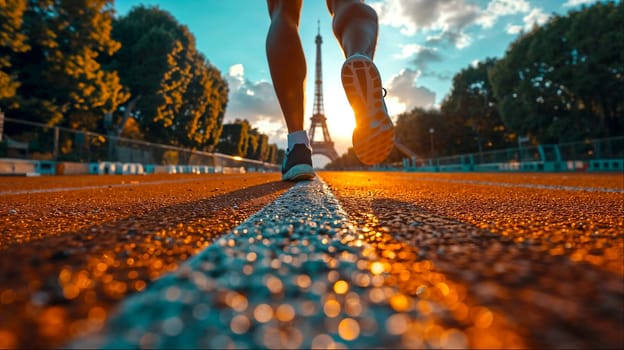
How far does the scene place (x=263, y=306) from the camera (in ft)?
0.95

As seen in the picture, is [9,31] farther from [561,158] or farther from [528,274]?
[561,158]

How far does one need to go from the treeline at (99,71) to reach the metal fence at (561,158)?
21.9m

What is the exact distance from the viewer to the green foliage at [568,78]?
19625mm

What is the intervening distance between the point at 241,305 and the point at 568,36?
2687cm

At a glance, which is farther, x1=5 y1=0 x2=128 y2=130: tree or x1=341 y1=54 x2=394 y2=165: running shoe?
x1=5 y1=0 x2=128 y2=130: tree

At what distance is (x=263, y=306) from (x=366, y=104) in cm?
246

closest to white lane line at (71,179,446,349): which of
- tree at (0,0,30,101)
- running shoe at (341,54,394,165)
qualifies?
running shoe at (341,54,394,165)

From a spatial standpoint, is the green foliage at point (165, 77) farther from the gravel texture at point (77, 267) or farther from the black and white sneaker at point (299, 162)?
the gravel texture at point (77, 267)

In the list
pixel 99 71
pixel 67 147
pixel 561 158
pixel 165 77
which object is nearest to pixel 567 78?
pixel 561 158

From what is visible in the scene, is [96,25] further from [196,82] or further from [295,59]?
[295,59]

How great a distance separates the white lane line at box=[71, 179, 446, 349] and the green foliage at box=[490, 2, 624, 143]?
25341 mm

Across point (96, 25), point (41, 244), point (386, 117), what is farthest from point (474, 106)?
point (41, 244)

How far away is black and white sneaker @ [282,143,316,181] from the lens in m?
2.79

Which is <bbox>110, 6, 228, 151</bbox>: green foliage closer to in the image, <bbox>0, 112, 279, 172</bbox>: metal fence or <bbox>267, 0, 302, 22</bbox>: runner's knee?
<bbox>0, 112, 279, 172</bbox>: metal fence
